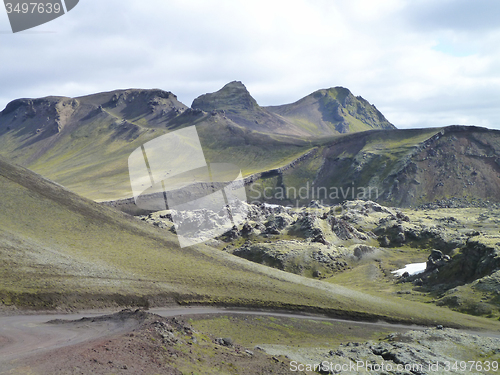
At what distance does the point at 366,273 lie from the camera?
10900 centimetres

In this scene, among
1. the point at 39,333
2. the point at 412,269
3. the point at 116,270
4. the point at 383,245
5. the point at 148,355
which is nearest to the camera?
the point at 148,355

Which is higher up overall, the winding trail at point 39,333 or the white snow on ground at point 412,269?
the winding trail at point 39,333

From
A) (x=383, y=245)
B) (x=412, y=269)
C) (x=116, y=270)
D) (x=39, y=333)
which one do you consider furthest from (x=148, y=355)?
(x=383, y=245)

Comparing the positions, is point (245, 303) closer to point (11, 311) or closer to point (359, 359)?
point (359, 359)

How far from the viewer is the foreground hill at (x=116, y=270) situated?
57125 millimetres

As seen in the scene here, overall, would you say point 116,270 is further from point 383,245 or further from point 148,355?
point 383,245

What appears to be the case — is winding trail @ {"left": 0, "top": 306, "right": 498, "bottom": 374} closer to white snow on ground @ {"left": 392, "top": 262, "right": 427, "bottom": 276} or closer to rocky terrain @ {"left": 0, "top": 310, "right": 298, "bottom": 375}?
rocky terrain @ {"left": 0, "top": 310, "right": 298, "bottom": 375}

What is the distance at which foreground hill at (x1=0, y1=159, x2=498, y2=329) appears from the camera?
57125mm

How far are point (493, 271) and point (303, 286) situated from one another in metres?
40.1

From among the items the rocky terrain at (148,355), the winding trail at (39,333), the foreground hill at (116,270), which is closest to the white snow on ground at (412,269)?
the foreground hill at (116,270)

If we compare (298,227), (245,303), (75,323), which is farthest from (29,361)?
(298,227)

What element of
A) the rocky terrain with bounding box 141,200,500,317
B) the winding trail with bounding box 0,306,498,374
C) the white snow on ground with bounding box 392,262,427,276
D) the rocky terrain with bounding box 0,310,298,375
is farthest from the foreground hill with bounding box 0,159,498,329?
the white snow on ground with bounding box 392,262,427,276

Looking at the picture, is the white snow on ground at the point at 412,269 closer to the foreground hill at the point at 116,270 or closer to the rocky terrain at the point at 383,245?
the rocky terrain at the point at 383,245

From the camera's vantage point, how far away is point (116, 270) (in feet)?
216
